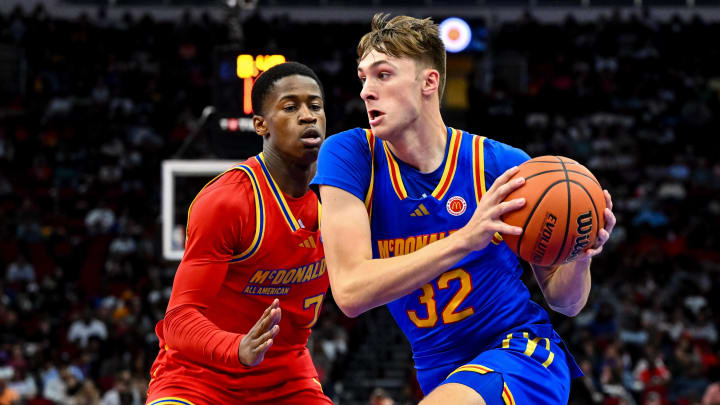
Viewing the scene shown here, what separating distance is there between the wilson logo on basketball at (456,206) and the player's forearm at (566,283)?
381 mm

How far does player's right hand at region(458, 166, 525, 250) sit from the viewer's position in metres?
2.84

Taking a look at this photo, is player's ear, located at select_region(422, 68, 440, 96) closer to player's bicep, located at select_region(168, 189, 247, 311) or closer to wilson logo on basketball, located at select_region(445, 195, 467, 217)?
wilson logo on basketball, located at select_region(445, 195, 467, 217)

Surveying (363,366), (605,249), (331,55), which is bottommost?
(363,366)

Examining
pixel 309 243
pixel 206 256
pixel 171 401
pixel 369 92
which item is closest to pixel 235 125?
pixel 309 243

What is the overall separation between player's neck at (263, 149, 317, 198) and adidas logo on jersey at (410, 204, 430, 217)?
83 centimetres

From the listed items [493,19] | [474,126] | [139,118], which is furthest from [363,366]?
[493,19]

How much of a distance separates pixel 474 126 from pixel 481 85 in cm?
557

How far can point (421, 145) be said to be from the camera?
3383 millimetres

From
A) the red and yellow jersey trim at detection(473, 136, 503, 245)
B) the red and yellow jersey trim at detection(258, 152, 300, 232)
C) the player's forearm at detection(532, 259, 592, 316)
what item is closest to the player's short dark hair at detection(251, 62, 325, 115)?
the red and yellow jersey trim at detection(258, 152, 300, 232)

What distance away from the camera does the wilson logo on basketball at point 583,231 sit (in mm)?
2986

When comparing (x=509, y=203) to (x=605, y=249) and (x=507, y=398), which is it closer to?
(x=507, y=398)

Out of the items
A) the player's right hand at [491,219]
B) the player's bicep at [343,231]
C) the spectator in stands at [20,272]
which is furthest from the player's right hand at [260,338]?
the spectator in stands at [20,272]

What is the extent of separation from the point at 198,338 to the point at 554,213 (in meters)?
1.47

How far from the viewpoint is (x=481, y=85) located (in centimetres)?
2123
